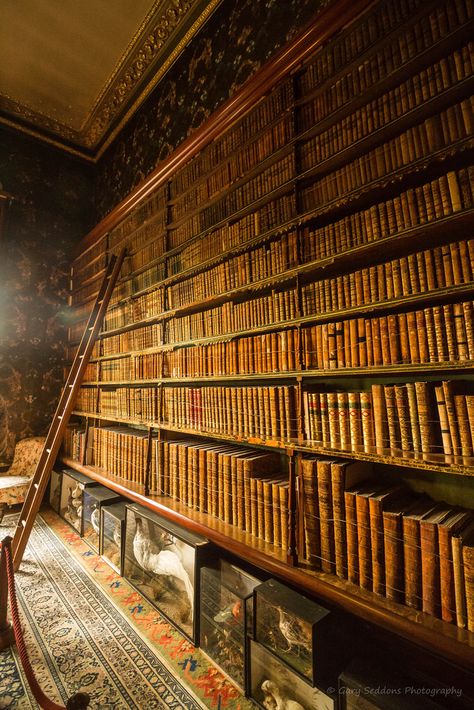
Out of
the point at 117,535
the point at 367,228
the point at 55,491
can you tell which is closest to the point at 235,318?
the point at 367,228

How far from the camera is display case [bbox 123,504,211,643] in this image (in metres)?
1.77

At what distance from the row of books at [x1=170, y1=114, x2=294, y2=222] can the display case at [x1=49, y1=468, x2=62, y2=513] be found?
294 centimetres

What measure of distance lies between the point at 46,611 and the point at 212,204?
2783 millimetres

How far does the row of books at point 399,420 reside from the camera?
1.17 m

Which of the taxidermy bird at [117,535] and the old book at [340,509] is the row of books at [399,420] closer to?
the old book at [340,509]

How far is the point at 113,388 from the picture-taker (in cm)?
352

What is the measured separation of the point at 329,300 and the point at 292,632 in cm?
138

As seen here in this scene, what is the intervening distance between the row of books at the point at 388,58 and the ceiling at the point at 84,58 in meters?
2.11

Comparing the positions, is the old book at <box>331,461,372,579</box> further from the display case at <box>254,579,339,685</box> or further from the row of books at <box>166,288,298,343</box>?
the row of books at <box>166,288,298,343</box>

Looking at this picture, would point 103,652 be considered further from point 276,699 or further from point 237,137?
point 237,137

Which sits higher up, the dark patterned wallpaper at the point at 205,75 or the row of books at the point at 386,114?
the dark patterned wallpaper at the point at 205,75

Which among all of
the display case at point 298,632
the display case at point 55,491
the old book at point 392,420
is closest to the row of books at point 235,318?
the old book at point 392,420

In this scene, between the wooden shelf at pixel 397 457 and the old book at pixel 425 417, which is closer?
the wooden shelf at pixel 397 457

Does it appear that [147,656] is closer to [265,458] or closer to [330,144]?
[265,458]
